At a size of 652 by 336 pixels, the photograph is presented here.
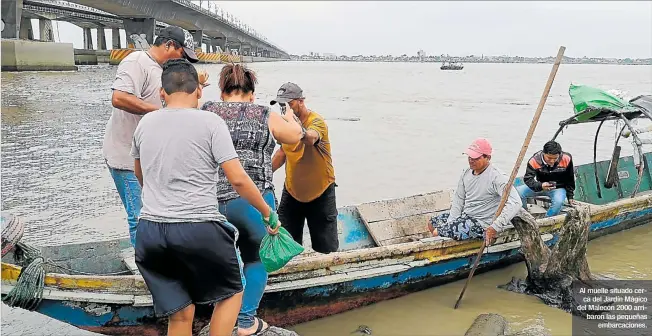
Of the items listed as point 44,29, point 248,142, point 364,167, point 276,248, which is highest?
point 44,29

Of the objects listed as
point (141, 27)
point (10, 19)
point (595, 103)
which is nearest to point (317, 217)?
point (595, 103)

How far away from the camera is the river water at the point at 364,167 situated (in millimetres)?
5383

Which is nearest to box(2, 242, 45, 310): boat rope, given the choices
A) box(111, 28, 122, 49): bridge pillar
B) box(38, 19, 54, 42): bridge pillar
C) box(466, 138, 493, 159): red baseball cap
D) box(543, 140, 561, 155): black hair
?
box(466, 138, 493, 159): red baseball cap

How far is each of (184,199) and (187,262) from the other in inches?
12.5

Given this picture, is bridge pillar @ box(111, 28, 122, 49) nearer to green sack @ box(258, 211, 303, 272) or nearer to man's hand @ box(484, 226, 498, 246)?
man's hand @ box(484, 226, 498, 246)

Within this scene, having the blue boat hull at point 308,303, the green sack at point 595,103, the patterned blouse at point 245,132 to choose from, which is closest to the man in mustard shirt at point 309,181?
the blue boat hull at point 308,303

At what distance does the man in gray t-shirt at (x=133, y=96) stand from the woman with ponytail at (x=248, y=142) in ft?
1.99

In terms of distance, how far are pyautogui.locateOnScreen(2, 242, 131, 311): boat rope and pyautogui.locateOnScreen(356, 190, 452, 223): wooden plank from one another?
12.0 feet

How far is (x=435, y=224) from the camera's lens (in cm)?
630

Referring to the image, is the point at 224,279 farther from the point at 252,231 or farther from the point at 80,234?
the point at 80,234

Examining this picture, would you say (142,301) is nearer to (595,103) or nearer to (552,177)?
(552,177)

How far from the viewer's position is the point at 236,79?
10.9ft

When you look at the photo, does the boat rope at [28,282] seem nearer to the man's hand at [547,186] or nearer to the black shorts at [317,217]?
the black shorts at [317,217]

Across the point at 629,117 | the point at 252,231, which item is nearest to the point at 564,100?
the point at 629,117
